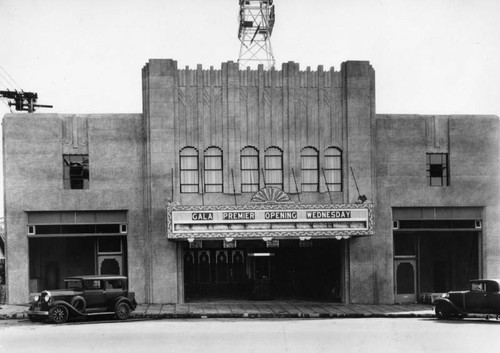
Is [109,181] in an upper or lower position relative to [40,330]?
upper

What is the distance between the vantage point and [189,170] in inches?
1199

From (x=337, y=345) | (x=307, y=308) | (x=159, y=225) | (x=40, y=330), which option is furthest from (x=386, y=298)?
(x=40, y=330)

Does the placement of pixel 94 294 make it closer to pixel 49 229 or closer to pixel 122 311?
pixel 122 311

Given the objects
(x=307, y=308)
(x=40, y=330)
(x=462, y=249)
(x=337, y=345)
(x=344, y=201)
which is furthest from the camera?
(x=462, y=249)

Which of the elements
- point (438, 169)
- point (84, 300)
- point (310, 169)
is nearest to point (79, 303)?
point (84, 300)

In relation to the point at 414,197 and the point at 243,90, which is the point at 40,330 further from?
the point at 414,197

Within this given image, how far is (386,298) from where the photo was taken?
30.8 meters

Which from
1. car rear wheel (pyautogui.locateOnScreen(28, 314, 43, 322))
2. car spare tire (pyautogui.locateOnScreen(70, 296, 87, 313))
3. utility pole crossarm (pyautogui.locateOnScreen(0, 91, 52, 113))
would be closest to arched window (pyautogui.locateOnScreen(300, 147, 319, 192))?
car spare tire (pyautogui.locateOnScreen(70, 296, 87, 313))

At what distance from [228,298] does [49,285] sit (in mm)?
8161

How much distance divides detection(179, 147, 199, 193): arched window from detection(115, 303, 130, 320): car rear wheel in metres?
6.94

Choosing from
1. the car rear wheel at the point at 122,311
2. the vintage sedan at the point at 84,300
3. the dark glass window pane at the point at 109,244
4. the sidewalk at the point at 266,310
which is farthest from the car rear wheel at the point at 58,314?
the dark glass window pane at the point at 109,244

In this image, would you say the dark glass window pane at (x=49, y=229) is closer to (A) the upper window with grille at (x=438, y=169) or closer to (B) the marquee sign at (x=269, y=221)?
(B) the marquee sign at (x=269, y=221)

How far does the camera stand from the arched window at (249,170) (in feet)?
101

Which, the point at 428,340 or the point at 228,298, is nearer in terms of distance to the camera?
the point at 428,340
